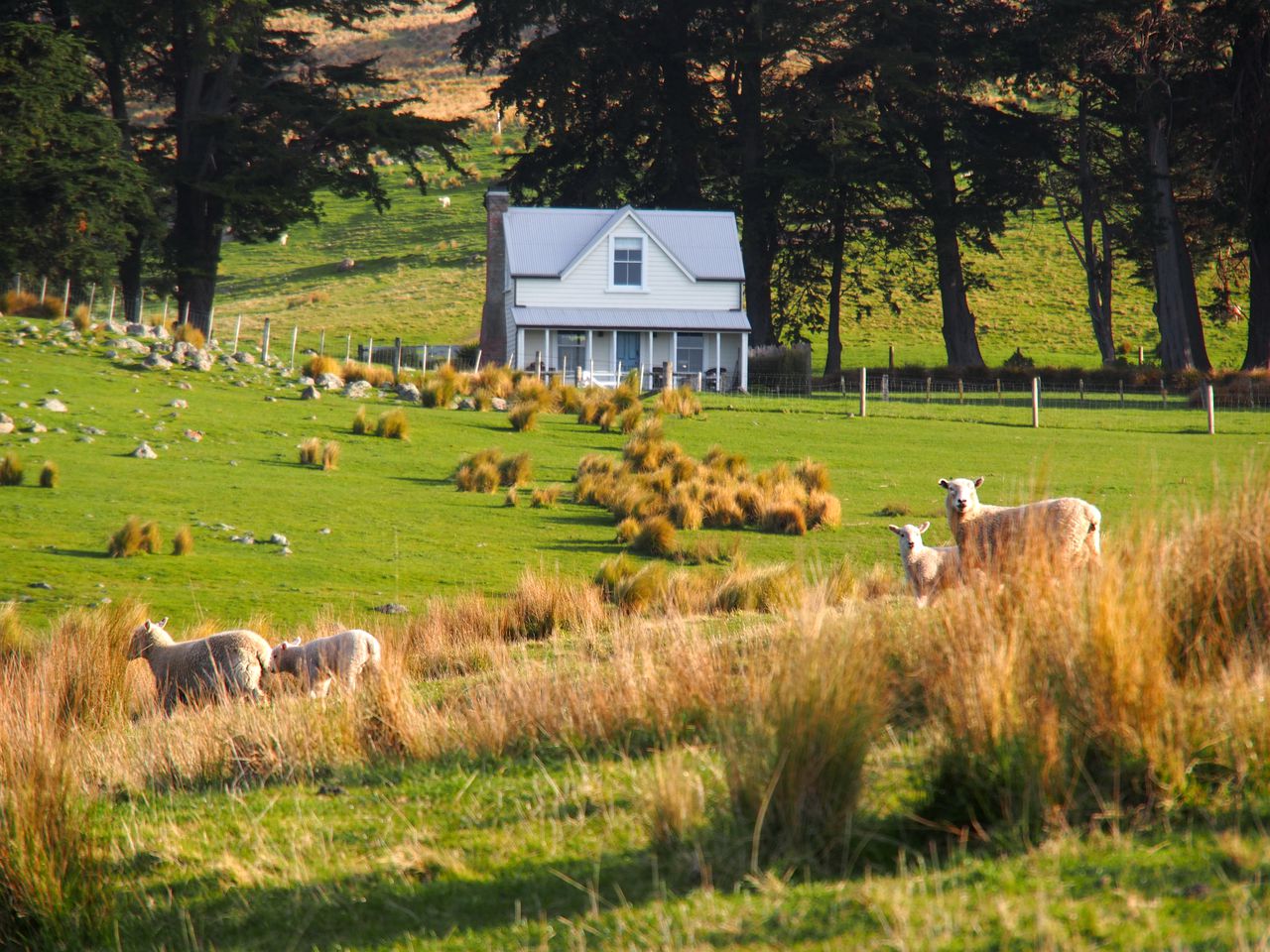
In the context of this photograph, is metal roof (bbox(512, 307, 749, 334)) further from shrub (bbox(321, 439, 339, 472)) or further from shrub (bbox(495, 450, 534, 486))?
shrub (bbox(495, 450, 534, 486))

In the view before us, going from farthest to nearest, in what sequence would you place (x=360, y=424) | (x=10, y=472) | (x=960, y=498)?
(x=360, y=424) < (x=10, y=472) < (x=960, y=498)

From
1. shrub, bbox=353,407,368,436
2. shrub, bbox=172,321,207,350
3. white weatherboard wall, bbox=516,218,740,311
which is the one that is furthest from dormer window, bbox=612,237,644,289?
shrub, bbox=353,407,368,436

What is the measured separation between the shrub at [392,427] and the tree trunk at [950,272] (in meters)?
32.4

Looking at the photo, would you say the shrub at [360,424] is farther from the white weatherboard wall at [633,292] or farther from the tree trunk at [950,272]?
the tree trunk at [950,272]

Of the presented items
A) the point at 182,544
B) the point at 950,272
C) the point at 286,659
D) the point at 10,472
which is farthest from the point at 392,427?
the point at 950,272

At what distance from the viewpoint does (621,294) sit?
49406mm

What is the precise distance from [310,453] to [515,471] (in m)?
3.62

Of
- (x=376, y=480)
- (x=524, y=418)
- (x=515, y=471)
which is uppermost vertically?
(x=524, y=418)

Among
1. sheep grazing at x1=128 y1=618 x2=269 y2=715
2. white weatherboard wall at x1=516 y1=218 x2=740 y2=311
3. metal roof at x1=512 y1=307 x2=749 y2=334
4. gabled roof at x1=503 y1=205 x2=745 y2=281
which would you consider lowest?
sheep grazing at x1=128 y1=618 x2=269 y2=715

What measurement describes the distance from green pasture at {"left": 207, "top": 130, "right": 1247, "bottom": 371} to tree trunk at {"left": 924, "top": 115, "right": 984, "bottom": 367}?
16.6ft

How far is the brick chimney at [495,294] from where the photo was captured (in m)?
52.1

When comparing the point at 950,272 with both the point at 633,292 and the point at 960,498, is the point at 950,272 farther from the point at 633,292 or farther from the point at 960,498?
the point at 960,498

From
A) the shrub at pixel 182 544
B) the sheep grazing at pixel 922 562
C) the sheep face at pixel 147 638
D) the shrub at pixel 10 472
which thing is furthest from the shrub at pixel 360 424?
the sheep grazing at pixel 922 562

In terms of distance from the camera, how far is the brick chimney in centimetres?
5212
